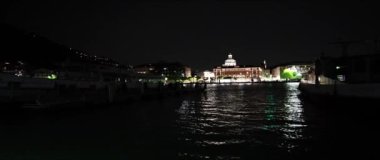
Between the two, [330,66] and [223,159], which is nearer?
[223,159]

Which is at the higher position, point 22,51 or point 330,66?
point 22,51

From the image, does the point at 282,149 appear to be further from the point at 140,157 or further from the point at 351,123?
the point at 351,123

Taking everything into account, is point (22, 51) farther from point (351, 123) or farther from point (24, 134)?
point (351, 123)

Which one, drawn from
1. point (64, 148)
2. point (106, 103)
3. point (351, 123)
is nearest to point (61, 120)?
point (64, 148)

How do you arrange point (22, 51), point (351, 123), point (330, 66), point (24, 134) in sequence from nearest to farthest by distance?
1. point (24, 134)
2. point (351, 123)
3. point (330, 66)
4. point (22, 51)

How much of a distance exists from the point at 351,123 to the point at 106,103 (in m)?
24.4

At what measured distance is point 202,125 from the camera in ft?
67.9

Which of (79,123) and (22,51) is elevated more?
(22,51)

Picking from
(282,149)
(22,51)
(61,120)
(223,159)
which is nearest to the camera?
(223,159)

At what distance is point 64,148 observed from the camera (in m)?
13.9

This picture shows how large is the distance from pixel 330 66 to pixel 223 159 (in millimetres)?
44250

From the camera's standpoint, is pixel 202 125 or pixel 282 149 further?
Result: pixel 202 125

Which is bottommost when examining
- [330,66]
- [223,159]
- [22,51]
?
[223,159]

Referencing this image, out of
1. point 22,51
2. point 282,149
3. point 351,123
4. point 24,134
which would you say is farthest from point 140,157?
point 22,51
